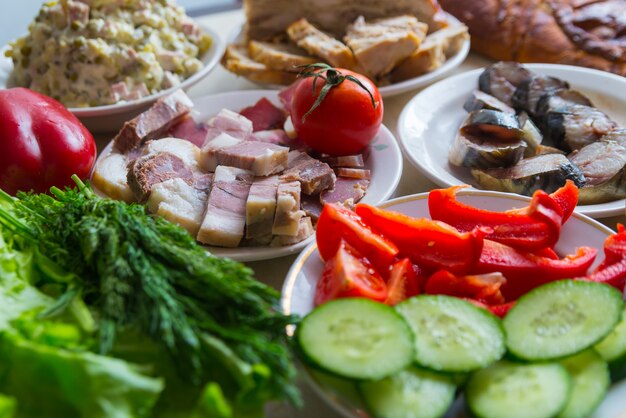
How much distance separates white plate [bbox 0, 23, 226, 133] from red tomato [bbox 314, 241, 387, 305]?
126 cm

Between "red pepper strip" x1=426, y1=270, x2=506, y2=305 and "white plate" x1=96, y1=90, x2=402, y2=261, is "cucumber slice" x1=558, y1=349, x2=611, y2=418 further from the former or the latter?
"white plate" x1=96, y1=90, x2=402, y2=261

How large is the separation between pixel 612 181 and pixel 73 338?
1.54 metres

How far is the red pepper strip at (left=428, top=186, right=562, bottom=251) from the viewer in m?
1.50

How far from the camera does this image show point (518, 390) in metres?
1.11

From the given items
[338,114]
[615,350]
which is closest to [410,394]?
[615,350]

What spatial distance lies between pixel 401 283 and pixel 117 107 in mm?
1448

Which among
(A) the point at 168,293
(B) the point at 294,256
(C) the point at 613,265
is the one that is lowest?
(B) the point at 294,256

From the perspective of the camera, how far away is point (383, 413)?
109cm

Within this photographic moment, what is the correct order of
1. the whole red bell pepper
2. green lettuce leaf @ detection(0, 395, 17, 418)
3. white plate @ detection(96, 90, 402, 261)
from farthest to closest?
the whole red bell pepper < white plate @ detection(96, 90, 402, 261) < green lettuce leaf @ detection(0, 395, 17, 418)

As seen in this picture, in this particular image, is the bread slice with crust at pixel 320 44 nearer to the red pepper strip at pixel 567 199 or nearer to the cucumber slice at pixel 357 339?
the red pepper strip at pixel 567 199

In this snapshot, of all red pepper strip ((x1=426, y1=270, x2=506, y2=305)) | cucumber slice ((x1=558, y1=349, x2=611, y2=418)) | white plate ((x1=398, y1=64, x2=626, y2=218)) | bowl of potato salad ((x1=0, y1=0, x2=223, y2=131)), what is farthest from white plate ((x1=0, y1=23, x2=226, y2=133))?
cucumber slice ((x1=558, y1=349, x2=611, y2=418))

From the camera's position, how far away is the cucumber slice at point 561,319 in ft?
3.83

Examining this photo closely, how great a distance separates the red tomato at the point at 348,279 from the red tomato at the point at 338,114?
0.64 metres

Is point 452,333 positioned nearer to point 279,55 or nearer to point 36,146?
point 36,146
